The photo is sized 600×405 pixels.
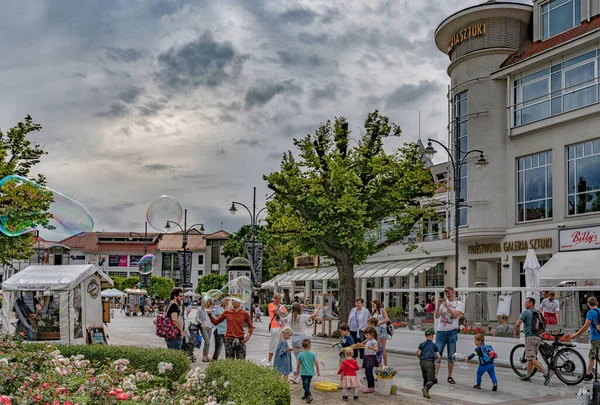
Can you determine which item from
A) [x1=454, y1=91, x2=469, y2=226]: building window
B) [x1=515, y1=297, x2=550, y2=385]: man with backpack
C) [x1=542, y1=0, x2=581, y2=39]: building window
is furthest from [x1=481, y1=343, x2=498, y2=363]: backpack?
[x1=542, y1=0, x2=581, y2=39]: building window

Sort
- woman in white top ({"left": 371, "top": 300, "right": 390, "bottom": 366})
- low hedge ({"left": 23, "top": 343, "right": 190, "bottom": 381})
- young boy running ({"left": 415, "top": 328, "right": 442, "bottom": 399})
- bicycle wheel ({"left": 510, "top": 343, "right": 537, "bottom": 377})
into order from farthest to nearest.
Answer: woman in white top ({"left": 371, "top": 300, "right": 390, "bottom": 366}), bicycle wheel ({"left": 510, "top": 343, "right": 537, "bottom": 377}), young boy running ({"left": 415, "top": 328, "right": 442, "bottom": 399}), low hedge ({"left": 23, "top": 343, "right": 190, "bottom": 381})

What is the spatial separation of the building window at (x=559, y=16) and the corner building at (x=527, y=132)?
5cm

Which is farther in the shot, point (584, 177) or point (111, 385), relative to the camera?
point (584, 177)

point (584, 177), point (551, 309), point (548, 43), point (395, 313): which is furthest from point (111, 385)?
point (548, 43)

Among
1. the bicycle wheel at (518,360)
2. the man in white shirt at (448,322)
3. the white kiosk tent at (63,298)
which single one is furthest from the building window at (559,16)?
the white kiosk tent at (63,298)

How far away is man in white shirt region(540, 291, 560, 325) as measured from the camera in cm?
1894

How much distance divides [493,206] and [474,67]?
6863 mm

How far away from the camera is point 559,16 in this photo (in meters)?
31.6

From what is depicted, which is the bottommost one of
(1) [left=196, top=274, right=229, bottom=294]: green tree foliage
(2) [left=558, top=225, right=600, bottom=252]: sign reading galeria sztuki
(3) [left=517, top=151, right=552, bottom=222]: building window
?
(1) [left=196, top=274, right=229, bottom=294]: green tree foliage

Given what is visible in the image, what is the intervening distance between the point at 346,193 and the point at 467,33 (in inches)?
473

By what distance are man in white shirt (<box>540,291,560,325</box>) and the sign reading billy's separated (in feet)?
59.5

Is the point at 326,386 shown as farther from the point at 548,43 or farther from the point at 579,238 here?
the point at 548,43

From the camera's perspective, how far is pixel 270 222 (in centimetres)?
3266

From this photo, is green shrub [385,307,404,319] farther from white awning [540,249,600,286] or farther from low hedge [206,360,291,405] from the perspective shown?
low hedge [206,360,291,405]
